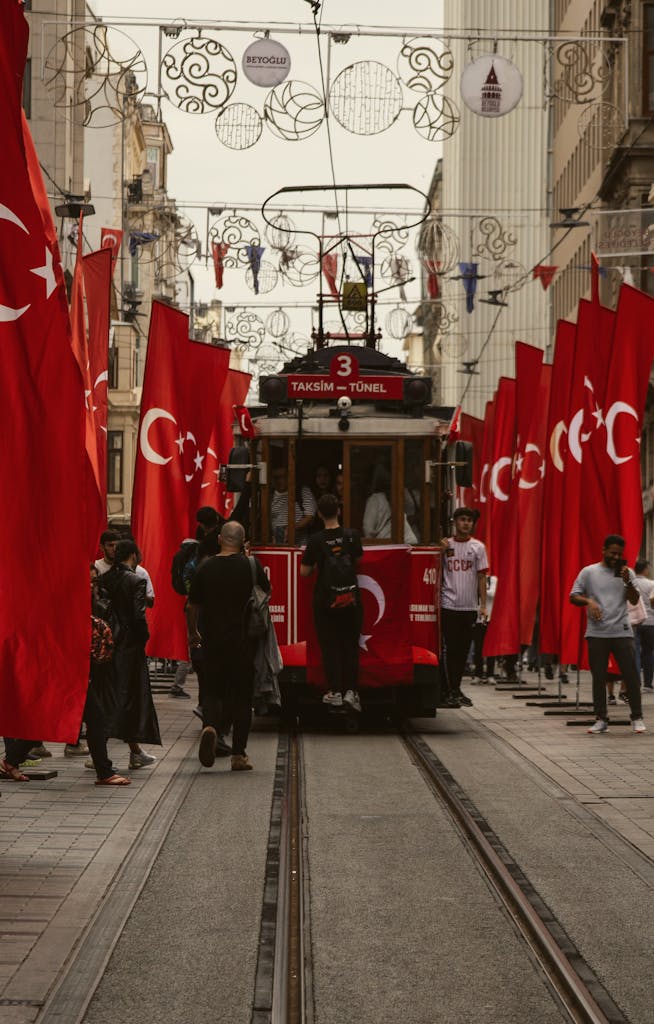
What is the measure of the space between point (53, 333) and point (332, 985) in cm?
372

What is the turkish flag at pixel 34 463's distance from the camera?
8734mm

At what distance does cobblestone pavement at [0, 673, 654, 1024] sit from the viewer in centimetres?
734

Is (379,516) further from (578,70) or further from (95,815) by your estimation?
(95,815)

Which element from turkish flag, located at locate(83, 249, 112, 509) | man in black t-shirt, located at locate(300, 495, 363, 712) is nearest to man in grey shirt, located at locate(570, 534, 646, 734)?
man in black t-shirt, located at locate(300, 495, 363, 712)

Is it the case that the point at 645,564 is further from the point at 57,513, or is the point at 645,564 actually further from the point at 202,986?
the point at 202,986

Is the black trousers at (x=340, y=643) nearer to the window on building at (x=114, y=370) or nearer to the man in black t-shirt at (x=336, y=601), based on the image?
the man in black t-shirt at (x=336, y=601)

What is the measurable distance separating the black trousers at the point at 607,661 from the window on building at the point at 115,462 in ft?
180

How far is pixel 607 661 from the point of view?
1709cm

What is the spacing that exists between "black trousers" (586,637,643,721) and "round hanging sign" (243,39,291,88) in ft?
19.5

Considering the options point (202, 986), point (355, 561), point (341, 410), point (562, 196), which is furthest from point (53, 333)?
point (562, 196)

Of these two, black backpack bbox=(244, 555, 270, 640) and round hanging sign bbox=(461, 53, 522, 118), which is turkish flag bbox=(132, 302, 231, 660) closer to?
round hanging sign bbox=(461, 53, 522, 118)

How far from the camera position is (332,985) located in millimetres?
6742

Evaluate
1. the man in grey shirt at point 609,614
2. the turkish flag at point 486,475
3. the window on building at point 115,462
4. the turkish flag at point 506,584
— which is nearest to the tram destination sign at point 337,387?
the man in grey shirt at point 609,614

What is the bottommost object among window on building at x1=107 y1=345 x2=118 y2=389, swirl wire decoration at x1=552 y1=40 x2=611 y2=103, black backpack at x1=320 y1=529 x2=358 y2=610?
black backpack at x1=320 y1=529 x2=358 y2=610
